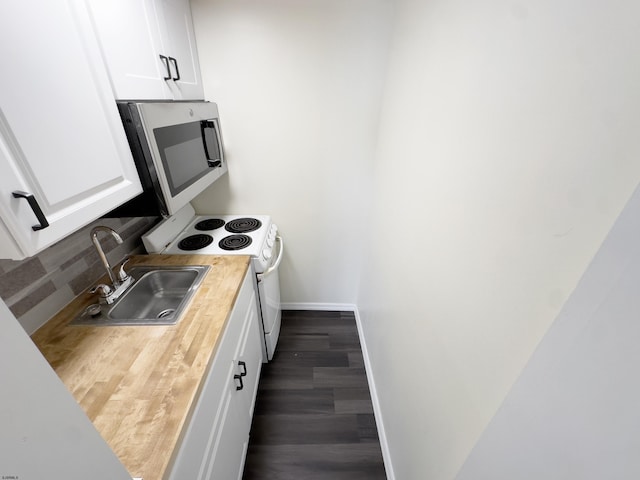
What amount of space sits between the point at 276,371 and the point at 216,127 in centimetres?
167

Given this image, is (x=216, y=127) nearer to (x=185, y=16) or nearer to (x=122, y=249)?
(x=185, y=16)

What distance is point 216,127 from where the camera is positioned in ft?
5.03

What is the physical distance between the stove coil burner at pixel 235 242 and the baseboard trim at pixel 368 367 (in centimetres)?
98

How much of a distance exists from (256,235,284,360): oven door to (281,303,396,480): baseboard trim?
17.3 inches

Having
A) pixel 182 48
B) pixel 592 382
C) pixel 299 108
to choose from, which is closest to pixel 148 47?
pixel 182 48

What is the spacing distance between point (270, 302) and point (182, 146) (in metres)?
1.05

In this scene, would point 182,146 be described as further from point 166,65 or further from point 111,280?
point 111,280

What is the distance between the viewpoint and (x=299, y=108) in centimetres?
162

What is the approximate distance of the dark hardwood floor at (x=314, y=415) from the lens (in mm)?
1339

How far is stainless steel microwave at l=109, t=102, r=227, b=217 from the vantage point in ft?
3.02

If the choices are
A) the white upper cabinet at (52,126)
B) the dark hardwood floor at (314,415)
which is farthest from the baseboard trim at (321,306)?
the white upper cabinet at (52,126)

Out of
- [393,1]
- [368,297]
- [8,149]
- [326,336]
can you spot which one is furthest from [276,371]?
[393,1]

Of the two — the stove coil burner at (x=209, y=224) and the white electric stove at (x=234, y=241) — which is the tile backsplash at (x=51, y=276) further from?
the stove coil burner at (x=209, y=224)

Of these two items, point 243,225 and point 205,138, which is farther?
point 243,225
